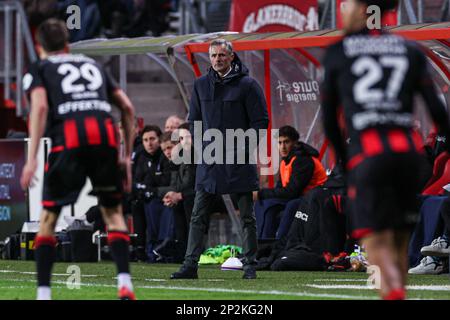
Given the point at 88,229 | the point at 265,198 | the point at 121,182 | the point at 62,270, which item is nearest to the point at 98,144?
the point at 121,182

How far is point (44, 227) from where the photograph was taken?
917cm

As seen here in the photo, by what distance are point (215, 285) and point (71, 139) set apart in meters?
2.97

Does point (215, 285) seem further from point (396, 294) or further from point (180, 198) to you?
point (180, 198)

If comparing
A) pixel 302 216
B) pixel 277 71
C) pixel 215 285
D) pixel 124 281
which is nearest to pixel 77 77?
pixel 124 281

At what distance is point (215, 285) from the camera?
11.6 m

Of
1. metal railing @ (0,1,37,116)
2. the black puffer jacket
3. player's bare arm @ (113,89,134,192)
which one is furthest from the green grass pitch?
metal railing @ (0,1,37,116)

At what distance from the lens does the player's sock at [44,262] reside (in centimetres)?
906

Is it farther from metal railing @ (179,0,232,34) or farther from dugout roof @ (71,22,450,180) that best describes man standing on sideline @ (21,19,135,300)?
metal railing @ (179,0,232,34)

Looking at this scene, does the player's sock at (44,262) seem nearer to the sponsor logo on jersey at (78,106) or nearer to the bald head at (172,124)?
the sponsor logo on jersey at (78,106)

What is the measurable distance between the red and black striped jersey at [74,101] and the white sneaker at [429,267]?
204 inches

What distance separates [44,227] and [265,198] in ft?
22.0

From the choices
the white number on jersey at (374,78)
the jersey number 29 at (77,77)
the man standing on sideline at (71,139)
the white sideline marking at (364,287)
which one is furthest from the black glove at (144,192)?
the white number on jersey at (374,78)

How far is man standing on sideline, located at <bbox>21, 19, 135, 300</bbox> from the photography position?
9.05 m
